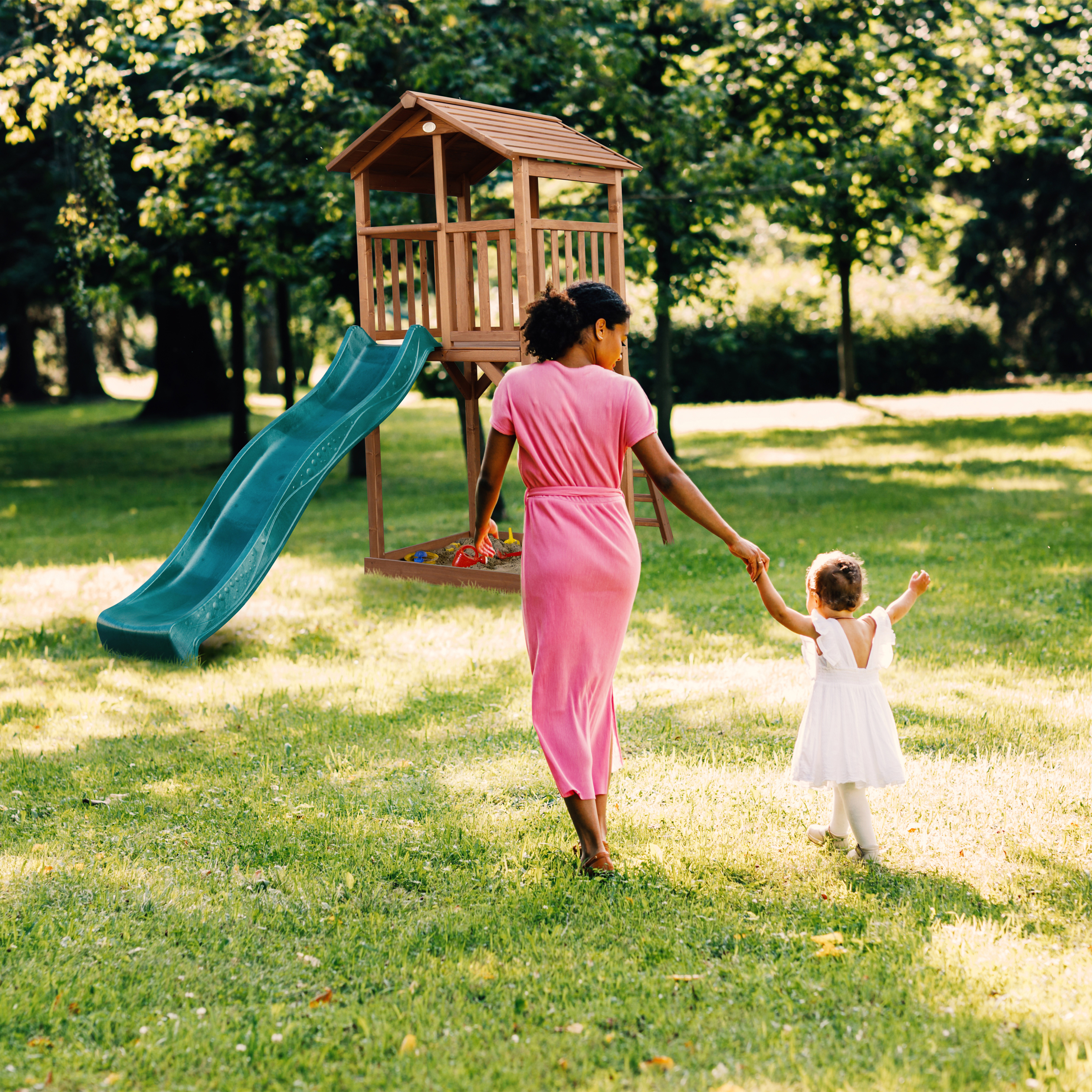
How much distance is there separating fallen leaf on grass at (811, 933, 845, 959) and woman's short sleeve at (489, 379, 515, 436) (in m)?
1.98

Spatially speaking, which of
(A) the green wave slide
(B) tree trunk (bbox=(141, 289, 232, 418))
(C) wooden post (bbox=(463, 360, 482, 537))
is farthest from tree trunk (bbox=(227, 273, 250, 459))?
(B) tree trunk (bbox=(141, 289, 232, 418))

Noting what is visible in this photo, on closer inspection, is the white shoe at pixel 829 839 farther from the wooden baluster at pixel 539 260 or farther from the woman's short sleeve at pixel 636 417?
the wooden baluster at pixel 539 260

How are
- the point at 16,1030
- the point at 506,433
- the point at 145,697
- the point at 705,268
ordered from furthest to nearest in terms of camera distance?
the point at 705,268
the point at 145,697
the point at 506,433
the point at 16,1030

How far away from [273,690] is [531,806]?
8.32 feet

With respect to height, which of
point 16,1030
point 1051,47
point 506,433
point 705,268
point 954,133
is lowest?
point 16,1030

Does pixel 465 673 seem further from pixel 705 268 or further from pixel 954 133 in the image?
pixel 954 133

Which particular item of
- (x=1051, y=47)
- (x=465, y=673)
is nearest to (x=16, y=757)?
(x=465, y=673)

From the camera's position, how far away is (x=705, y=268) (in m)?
15.6

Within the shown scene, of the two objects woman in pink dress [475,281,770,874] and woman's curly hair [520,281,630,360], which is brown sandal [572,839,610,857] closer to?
woman in pink dress [475,281,770,874]

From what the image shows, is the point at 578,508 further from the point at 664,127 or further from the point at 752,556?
the point at 664,127

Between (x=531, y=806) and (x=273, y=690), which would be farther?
(x=273, y=690)

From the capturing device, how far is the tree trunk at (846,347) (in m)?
23.8

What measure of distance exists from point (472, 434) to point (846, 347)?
18662 mm

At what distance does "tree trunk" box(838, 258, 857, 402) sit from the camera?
937 inches
